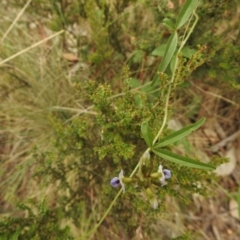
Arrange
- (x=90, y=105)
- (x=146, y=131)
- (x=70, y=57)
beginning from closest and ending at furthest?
1. (x=146, y=131)
2. (x=90, y=105)
3. (x=70, y=57)

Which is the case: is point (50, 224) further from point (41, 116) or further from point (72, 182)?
point (41, 116)

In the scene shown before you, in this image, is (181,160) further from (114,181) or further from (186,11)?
(186,11)

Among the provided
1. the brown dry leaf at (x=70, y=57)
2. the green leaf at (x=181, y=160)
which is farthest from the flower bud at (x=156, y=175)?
the brown dry leaf at (x=70, y=57)

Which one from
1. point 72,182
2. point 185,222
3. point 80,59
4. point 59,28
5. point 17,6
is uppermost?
point 17,6

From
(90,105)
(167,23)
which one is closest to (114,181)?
(167,23)

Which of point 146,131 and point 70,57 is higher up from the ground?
point 70,57

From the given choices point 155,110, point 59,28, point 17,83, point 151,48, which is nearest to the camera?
point 155,110

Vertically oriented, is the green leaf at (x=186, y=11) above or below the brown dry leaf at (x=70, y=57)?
below

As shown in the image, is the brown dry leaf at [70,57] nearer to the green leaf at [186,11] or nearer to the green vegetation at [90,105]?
the green vegetation at [90,105]

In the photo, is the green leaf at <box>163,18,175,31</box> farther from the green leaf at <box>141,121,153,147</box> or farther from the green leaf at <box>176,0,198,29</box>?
the green leaf at <box>141,121,153,147</box>

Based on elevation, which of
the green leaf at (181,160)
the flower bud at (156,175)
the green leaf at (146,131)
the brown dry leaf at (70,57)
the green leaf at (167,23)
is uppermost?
the brown dry leaf at (70,57)

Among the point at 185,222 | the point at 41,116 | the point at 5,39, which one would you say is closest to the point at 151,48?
the point at 41,116
